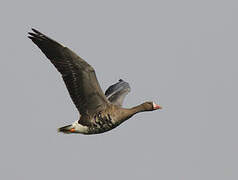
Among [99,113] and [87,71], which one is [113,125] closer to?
[99,113]

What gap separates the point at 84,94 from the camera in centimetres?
1483

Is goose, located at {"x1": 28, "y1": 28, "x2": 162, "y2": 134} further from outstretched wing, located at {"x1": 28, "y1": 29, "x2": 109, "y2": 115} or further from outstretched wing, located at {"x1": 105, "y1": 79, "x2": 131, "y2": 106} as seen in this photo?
Result: outstretched wing, located at {"x1": 105, "y1": 79, "x2": 131, "y2": 106}

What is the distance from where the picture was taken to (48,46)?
46.2ft

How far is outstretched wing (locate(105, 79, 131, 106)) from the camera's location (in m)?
→ 18.3

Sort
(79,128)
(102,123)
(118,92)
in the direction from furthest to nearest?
(118,92), (79,128), (102,123)

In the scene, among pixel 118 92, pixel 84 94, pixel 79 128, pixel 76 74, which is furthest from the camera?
pixel 118 92

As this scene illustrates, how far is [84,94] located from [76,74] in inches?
28.2

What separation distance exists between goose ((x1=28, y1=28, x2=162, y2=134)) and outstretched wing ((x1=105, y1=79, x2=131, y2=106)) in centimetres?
261

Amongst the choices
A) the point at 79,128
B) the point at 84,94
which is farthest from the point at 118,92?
the point at 84,94

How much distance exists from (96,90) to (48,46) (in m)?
1.80

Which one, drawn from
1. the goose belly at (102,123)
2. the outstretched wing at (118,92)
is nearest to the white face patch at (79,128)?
the goose belly at (102,123)

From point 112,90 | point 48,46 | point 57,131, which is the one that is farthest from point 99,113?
point 112,90

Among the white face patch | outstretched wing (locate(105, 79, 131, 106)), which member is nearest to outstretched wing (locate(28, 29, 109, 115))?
the white face patch

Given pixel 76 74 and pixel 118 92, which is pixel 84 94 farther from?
pixel 118 92
